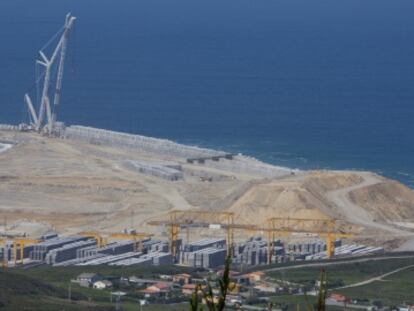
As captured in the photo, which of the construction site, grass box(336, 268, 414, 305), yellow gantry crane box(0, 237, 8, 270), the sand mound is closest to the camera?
grass box(336, 268, 414, 305)

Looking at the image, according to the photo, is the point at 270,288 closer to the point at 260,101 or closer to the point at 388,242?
A: the point at 388,242

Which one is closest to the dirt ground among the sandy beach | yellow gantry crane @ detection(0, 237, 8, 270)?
yellow gantry crane @ detection(0, 237, 8, 270)

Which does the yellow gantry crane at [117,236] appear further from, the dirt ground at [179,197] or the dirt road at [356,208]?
the dirt road at [356,208]

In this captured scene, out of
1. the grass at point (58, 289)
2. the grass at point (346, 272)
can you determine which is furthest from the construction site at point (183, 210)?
the grass at point (58, 289)

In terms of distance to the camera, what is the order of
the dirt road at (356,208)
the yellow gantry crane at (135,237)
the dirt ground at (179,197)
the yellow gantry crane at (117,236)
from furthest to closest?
the dirt ground at (179,197), the dirt road at (356,208), the yellow gantry crane at (117,236), the yellow gantry crane at (135,237)

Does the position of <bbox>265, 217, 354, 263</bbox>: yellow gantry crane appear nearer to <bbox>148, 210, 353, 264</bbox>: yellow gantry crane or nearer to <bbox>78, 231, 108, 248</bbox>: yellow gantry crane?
<bbox>148, 210, 353, 264</bbox>: yellow gantry crane
